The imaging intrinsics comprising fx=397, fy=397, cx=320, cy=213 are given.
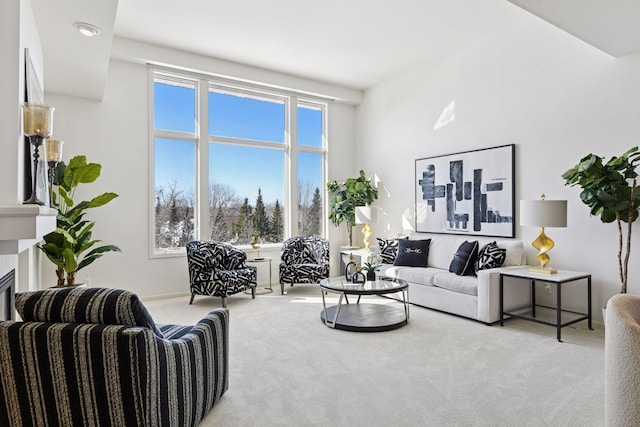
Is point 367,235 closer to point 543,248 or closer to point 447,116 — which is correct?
point 447,116

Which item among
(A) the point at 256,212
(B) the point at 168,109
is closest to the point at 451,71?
(A) the point at 256,212

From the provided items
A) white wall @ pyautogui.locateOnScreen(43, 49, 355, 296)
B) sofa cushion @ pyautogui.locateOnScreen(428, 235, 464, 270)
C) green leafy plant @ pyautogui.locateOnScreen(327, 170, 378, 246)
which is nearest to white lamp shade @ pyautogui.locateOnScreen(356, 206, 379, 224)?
green leafy plant @ pyautogui.locateOnScreen(327, 170, 378, 246)

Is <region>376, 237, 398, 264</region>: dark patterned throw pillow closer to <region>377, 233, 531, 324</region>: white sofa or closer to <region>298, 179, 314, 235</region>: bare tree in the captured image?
Result: <region>377, 233, 531, 324</region>: white sofa

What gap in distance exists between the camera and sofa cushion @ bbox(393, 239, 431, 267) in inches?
212

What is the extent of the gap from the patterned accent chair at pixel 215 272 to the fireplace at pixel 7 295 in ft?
7.76

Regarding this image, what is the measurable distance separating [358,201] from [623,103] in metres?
3.78

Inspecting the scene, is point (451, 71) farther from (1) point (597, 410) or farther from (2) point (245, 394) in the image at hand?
(2) point (245, 394)

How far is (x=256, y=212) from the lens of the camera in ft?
21.4

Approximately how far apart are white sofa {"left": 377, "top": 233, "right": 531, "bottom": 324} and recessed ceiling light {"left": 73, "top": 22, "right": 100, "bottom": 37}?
4.19m

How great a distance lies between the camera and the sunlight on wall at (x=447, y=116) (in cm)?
568

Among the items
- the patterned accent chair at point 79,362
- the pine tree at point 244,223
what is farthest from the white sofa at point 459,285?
the patterned accent chair at point 79,362

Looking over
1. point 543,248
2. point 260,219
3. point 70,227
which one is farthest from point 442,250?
point 70,227

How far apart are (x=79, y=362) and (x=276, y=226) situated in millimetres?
5132

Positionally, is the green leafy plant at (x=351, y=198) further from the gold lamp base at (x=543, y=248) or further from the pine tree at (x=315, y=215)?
the gold lamp base at (x=543, y=248)
